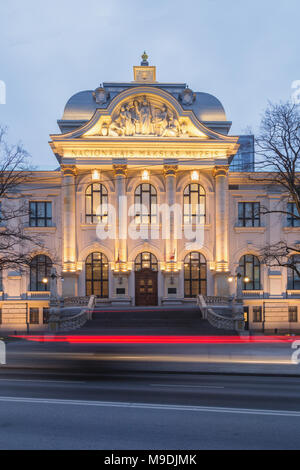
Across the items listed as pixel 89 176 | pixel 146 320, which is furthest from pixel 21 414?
pixel 89 176

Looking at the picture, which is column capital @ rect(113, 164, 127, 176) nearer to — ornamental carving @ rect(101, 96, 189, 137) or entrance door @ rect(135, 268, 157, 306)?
ornamental carving @ rect(101, 96, 189, 137)

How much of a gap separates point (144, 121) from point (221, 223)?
34.5 ft

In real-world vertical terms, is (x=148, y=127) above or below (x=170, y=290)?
above

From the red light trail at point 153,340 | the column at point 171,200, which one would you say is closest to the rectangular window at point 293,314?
the column at point 171,200

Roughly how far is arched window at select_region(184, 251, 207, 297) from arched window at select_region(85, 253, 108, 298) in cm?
669

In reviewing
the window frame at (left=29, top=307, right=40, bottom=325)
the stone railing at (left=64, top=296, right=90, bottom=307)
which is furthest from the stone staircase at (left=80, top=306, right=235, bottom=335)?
the window frame at (left=29, top=307, right=40, bottom=325)

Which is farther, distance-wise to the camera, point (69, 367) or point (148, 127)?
point (148, 127)

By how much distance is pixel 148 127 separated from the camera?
3844cm

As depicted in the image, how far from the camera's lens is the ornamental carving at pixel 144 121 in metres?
38.2

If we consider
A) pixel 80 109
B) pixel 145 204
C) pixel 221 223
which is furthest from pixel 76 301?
pixel 80 109

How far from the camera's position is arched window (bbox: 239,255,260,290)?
1559 inches

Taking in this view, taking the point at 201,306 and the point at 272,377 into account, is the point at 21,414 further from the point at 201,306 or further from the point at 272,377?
the point at 201,306

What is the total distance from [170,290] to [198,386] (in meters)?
25.3

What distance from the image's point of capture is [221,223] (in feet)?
127
